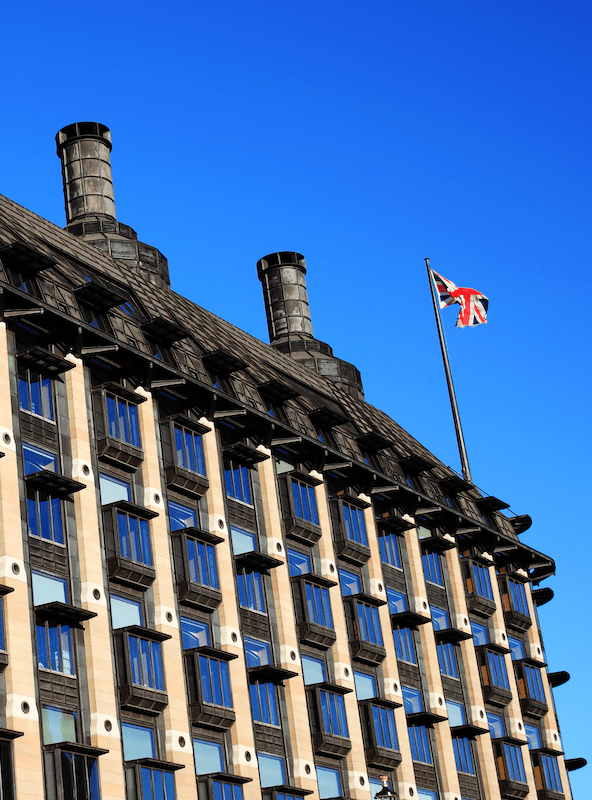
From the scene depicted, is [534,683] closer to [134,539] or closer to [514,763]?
[514,763]

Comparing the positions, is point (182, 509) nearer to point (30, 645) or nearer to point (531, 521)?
point (30, 645)

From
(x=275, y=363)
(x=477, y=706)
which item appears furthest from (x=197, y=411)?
(x=477, y=706)

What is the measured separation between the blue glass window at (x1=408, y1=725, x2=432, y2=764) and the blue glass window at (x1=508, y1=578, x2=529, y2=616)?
15301 mm

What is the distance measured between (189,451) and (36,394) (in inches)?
387

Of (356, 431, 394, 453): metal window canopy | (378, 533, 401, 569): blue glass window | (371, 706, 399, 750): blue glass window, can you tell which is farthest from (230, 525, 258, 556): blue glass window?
(356, 431, 394, 453): metal window canopy

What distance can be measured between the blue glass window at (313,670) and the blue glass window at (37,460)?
17.4m

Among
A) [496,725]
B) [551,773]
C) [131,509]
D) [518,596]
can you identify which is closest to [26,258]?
[131,509]

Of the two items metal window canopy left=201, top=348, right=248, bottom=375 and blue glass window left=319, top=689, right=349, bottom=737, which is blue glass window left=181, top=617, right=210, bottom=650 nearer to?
blue glass window left=319, top=689, right=349, bottom=737

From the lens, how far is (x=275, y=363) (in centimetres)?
8312

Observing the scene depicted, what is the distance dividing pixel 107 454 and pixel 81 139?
34012mm

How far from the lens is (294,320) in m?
100

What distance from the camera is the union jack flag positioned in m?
87.6

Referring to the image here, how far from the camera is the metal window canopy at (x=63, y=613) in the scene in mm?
50469

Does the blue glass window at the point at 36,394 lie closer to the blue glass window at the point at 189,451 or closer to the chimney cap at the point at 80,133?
the blue glass window at the point at 189,451
